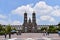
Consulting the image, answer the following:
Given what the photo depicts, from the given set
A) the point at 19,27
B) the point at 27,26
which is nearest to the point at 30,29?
the point at 27,26

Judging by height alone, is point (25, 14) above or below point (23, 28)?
above

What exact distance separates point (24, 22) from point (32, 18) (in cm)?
601

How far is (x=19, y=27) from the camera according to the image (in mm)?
146750

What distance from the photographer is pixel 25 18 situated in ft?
444

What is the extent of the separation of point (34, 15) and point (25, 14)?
5804 millimetres

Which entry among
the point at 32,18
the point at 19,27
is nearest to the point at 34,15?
the point at 32,18

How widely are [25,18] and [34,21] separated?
611 cm

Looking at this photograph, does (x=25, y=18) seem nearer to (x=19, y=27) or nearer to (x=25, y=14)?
(x=25, y=14)

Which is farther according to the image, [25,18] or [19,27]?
[19,27]

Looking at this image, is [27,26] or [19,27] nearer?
[27,26]

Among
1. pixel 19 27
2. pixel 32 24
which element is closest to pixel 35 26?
pixel 32 24

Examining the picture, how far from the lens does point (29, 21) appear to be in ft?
463

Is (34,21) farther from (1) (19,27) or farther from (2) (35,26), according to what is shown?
(1) (19,27)

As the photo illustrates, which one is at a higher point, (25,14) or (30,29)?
(25,14)
